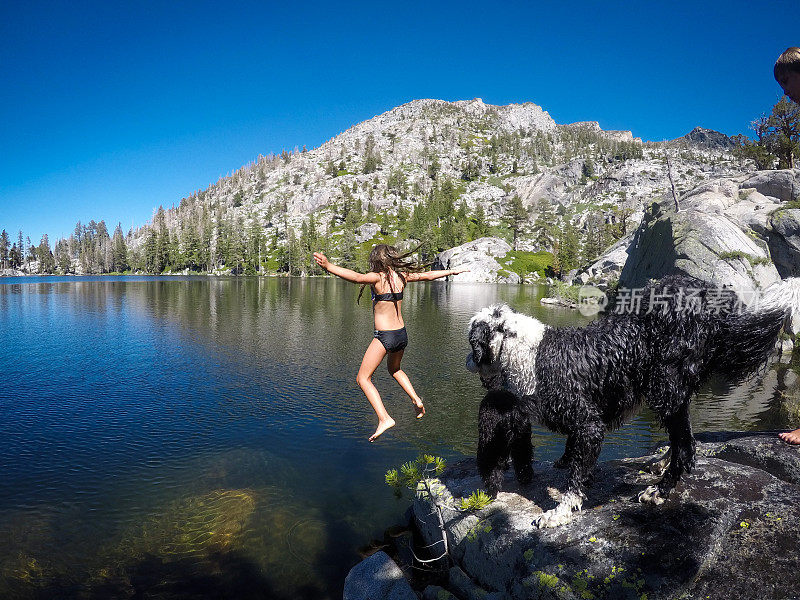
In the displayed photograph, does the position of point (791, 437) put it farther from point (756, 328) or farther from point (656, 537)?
point (656, 537)

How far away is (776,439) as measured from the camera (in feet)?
22.2

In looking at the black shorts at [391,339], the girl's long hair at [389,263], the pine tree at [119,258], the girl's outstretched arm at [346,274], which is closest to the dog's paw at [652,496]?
the black shorts at [391,339]

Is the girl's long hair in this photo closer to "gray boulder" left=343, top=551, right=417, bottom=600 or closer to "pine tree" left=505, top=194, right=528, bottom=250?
"gray boulder" left=343, top=551, right=417, bottom=600

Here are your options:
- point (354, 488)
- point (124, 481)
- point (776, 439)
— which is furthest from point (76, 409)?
point (776, 439)

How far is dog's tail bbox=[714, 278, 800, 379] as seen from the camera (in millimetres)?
5340

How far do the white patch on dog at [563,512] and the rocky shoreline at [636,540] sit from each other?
0.29ft

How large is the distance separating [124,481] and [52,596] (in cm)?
421

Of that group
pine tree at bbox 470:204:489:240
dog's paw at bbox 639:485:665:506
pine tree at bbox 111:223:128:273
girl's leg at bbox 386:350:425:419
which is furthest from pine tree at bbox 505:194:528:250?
pine tree at bbox 111:223:128:273

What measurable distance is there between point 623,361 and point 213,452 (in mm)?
12680

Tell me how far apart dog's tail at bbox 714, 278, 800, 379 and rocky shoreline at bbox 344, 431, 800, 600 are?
1.53m

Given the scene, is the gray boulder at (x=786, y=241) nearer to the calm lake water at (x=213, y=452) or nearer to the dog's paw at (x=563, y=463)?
the calm lake water at (x=213, y=452)

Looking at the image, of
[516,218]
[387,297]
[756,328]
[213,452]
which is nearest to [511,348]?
[387,297]

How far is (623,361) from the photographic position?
5684 millimetres

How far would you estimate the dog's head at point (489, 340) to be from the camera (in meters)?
6.04
